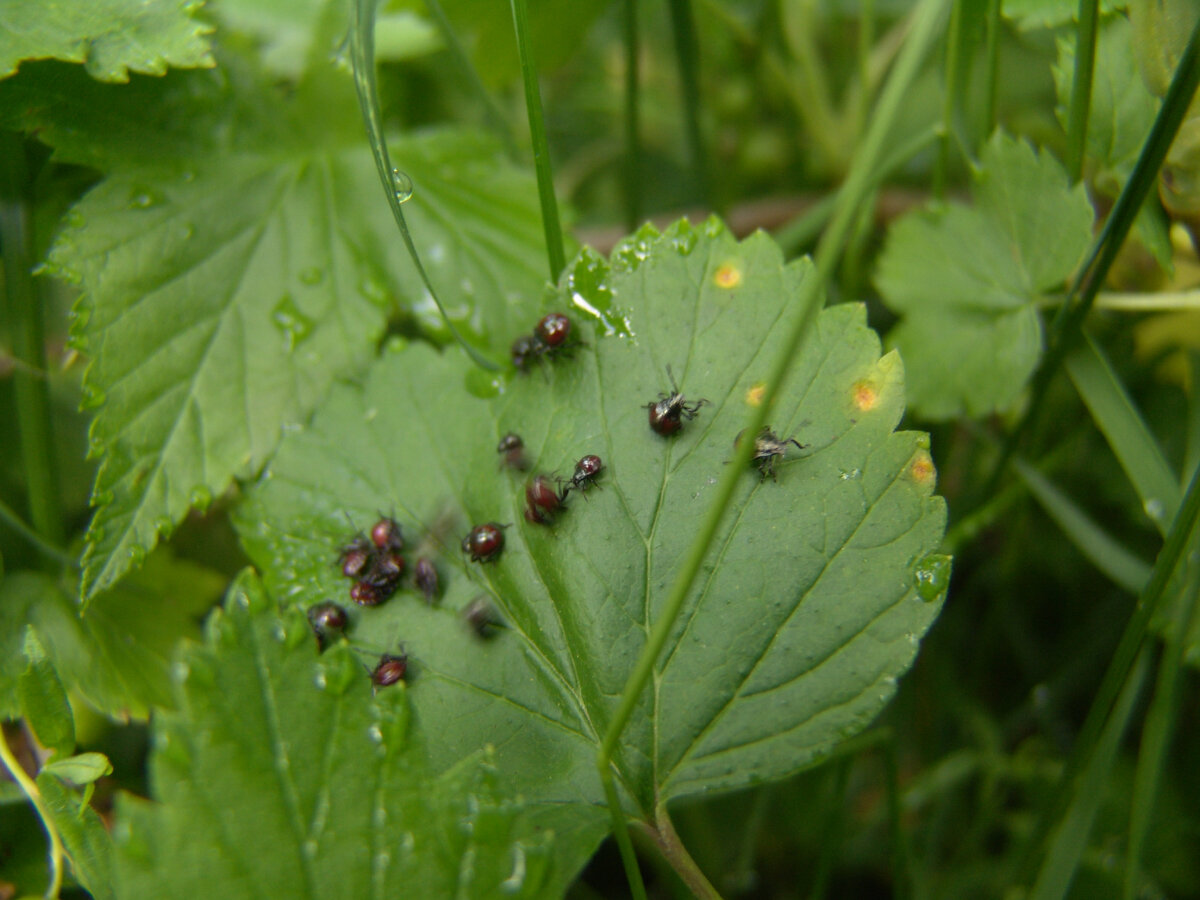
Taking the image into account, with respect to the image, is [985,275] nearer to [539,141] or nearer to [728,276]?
[728,276]

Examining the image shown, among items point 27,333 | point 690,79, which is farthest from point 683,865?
point 690,79

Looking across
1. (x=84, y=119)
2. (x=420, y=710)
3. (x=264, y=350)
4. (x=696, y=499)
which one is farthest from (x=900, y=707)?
(x=84, y=119)

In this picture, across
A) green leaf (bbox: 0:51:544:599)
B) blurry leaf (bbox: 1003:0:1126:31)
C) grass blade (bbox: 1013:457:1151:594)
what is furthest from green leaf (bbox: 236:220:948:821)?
blurry leaf (bbox: 1003:0:1126:31)

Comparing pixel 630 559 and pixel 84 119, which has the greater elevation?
pixel 84 119

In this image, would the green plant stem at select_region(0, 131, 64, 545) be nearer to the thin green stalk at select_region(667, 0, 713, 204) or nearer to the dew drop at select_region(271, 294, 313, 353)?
the dew drop at select_region(271, 294, 313, 353)

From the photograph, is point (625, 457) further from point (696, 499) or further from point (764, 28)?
point (764, 28)

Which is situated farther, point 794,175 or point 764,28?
point 794,175
